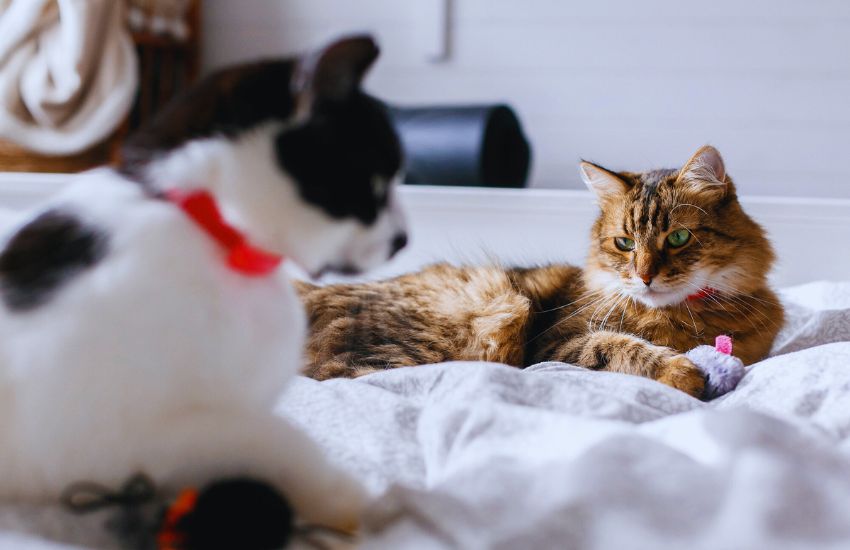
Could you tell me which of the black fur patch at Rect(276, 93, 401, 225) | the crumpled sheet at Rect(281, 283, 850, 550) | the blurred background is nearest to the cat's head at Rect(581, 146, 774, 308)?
the crumpled sheet at Rect(281, 283, 850, 550)

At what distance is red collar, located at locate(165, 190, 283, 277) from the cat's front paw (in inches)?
32.6

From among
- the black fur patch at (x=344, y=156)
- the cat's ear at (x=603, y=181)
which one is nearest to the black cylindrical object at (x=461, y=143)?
the cat's ear at (x=603, y=181)

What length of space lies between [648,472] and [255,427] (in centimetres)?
35

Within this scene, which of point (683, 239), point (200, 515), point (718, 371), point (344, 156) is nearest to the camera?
point (200, 515)

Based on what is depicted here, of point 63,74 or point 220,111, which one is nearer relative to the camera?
point 220,111

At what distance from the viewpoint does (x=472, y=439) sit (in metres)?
0.76

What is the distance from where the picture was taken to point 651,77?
234 cm

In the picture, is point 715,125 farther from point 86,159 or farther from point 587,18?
point 86,159

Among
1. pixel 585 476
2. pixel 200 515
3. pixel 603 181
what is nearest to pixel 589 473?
pixel 585 476

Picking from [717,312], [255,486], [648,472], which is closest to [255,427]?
[255,486]

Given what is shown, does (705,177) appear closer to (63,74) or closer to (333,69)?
(333,69)

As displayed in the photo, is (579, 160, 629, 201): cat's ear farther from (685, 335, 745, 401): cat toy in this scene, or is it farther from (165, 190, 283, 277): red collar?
(165, 190, 283, 277): red collar

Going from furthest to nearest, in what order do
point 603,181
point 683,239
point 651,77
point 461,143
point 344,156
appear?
1. point 651,77
2. point 461,143
3. point 603,181
4. point 683,239
5. point 344,156

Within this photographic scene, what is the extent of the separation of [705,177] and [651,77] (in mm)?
1102
